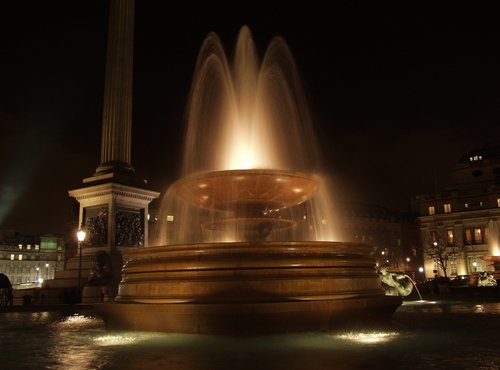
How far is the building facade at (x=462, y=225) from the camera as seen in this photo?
68.4 metres

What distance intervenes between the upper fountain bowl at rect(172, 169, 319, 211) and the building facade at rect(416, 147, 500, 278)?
58244 millimetres

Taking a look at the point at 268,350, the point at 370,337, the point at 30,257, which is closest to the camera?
the point at 268,350

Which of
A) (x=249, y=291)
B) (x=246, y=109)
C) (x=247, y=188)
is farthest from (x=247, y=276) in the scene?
(x=246, y=109)

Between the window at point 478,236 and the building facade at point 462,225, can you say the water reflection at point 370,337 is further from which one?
the window at point 478,236

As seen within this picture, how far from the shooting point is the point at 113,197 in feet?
77.9

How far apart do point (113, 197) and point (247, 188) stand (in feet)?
45.5

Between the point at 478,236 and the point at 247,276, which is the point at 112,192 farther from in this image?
the point at 478,236

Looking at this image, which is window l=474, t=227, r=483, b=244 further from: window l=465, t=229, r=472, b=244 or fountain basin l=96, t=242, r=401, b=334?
fountain basin l=96, t=242, r=401, b=334

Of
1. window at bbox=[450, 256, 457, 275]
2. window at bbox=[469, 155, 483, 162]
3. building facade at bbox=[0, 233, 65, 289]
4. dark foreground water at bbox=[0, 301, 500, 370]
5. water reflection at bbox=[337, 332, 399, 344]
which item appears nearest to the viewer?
dark foreground water at bbox=[0, 301, 500, 370]

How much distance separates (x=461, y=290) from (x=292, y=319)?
21019 millimetres

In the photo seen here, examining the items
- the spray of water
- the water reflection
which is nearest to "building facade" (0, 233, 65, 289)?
the spray of water

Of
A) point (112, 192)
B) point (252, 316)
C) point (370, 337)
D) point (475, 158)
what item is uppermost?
point (475, 158)

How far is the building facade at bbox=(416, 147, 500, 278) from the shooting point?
68.4 metres

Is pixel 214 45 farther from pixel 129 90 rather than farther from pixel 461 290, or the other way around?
pixel 461 290
